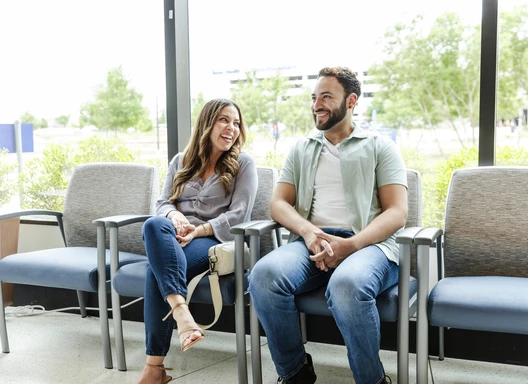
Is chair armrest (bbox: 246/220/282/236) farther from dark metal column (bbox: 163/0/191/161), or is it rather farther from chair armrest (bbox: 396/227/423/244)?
dark metal column (bbox: 163/0/191/161)

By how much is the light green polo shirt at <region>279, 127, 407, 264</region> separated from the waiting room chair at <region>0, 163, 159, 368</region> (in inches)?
31.7

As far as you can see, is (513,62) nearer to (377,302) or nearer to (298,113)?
(298,113)

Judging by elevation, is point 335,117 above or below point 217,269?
above

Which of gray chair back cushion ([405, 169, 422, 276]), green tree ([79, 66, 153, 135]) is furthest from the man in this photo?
green tree ([79, 66, 153, 135])

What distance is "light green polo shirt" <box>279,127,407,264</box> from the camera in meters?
2.48

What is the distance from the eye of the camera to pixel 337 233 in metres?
2.51

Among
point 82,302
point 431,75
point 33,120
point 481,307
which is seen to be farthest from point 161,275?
point 33,120

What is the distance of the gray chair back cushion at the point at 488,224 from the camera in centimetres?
248

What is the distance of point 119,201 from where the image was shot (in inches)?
124

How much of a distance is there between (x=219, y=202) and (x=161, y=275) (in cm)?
52

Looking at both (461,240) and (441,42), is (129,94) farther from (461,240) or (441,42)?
(461,240)

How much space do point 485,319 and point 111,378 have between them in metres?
1.51

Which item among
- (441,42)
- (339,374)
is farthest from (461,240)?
(441,42)

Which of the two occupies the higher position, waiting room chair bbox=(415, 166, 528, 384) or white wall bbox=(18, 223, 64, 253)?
waiting room chair bbox=(415, 166, 528, 384)
